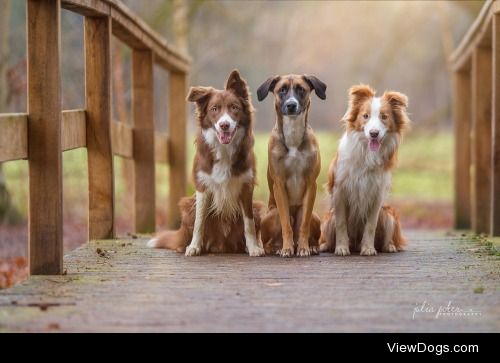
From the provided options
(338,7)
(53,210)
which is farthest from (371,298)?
(338,7)

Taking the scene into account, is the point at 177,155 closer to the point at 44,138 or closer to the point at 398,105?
the point at 398,105

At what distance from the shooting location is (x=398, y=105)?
5.70 m

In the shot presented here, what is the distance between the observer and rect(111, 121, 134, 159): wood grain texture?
6.52m

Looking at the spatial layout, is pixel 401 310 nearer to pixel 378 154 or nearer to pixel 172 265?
pixel 172 265

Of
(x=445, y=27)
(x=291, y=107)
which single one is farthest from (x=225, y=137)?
(x=445, y=27)

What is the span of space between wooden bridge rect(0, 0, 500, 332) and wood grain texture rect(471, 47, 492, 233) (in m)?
0.51

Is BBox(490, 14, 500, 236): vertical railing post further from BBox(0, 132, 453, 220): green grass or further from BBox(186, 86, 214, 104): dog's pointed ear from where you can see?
BBox(0, 132, 453, 220): green grass

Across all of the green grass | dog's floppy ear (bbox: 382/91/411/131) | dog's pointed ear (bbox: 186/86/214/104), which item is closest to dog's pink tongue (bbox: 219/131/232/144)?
dog's pointed ear (bbox: 186/86/214/104)

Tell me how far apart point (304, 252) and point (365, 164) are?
0.79m

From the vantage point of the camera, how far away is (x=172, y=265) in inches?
195

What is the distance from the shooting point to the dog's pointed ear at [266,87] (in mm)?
5457
